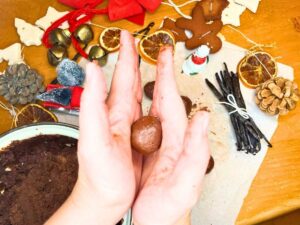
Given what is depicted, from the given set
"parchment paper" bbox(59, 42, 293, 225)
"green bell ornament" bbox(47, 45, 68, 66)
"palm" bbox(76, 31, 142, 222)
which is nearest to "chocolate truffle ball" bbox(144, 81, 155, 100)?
"parchment paper" bbox(59, 42, 293, 225)

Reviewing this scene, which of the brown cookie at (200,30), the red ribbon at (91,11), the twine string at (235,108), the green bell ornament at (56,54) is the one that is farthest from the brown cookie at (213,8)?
the green bell ornament at (56,54)

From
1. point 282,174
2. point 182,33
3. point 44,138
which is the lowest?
point 282,174

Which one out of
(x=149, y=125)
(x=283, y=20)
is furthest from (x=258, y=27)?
(x=149, y=125)

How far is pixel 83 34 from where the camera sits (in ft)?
3.60

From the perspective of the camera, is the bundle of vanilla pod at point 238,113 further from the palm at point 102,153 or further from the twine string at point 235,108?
the palm at point 102,153

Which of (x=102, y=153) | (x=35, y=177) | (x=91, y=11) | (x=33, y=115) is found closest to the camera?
(x=102, y=153)

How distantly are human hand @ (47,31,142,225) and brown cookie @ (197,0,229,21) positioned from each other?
1.71 feet

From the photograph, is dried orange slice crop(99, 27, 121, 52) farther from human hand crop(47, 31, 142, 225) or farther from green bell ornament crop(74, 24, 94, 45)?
human hand crop(47, 31, 142, 225)

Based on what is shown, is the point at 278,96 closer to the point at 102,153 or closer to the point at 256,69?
the point at 256,69

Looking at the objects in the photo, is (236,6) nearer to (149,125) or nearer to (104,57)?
(104,57)

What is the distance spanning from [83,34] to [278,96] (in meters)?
0.59

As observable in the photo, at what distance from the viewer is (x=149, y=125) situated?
2.35 ft

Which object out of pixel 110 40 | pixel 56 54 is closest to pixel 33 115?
pixel 56 54

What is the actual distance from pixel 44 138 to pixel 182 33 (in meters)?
0.55
